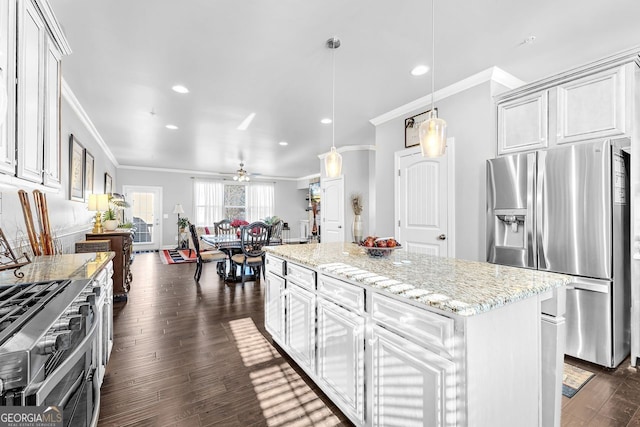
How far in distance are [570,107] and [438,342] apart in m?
2.53

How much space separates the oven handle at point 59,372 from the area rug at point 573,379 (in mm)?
2700

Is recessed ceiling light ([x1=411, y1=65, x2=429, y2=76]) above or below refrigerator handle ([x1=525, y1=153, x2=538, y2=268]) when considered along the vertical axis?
above

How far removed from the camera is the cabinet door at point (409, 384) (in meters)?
1.10

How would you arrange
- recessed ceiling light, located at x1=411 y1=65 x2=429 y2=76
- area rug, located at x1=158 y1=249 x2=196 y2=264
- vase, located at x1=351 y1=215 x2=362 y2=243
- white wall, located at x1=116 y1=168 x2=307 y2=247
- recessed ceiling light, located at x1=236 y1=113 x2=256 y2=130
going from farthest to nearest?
1. white wall, located at x1=116 y1=168 x2=307 y2=247
2. area rug, located at x1=158 y1=249 x2=196 y2=264
3. vase, located at x1=351 y1=215 x2=362 y2=243
4. recessed ceiling light, located at x1=236 y1=113 x2=256 y2=130
5. recessed ceiling light, located at x1=411 y1=65 x2=429 y2=76

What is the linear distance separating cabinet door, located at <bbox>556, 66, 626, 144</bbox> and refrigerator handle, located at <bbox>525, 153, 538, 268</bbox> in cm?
29

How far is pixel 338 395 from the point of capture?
5.59 ft

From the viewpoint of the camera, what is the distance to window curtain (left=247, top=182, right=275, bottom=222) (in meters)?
10.9

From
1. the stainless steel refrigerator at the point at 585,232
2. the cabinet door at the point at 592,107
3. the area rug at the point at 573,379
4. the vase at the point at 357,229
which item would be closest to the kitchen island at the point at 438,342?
the area rug at the point at 573,379

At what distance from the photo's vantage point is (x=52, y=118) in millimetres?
1913

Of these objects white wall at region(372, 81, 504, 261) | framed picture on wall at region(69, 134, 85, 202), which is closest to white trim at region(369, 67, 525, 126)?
white wall at region(372, 81, 504, 261)

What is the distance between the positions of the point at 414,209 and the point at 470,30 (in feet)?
6.56

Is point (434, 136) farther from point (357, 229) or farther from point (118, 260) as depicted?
point (357, 229)

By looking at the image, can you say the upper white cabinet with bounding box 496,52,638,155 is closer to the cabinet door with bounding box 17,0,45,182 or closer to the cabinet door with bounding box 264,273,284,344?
the cabinet door with bounding box 264,273,284,344

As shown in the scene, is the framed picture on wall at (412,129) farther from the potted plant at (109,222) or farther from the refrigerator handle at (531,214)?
the potted plant at (109,222)
